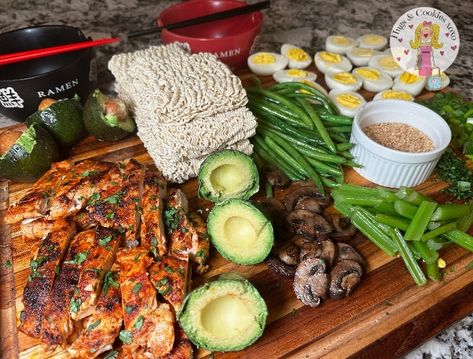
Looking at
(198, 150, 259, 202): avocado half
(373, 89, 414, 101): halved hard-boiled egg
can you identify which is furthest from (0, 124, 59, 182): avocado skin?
(373, 89, 414, 101): halved hard-boiled egg

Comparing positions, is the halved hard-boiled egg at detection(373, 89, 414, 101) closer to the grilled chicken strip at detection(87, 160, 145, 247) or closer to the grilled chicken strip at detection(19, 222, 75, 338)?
the grilled chicken strip at detection(87, 160, 145, 247)

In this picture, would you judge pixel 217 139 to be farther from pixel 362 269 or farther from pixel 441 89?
pixel 441 89

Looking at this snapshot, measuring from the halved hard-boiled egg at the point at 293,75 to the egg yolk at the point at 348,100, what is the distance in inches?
14.2

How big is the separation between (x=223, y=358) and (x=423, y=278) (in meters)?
1.09

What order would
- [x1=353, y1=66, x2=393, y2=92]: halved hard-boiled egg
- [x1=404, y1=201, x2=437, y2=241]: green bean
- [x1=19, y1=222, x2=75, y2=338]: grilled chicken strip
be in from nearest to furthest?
1. [x1=19, y1=222, x2=75, y2=338]: grilled chicken strip
2. [x1=404, y1=201, x2=437, y2=241]: green bean
3. [x1=353, y1=66, x2=393, y2=92]: halved hard-boiled egg

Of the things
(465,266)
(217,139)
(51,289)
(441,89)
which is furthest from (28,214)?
(441,89)

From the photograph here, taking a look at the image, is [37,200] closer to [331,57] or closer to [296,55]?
[296,55]

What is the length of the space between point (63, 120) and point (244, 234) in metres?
1.44

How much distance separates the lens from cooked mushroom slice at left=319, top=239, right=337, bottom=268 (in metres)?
2.21

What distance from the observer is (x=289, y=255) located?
2.24 metres

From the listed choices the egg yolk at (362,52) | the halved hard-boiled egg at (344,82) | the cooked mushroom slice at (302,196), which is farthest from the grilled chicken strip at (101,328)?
the egg yolk at (362,52)

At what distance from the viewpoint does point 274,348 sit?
6.39 feet

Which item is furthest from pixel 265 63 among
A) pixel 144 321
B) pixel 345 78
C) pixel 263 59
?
pixel 144 321

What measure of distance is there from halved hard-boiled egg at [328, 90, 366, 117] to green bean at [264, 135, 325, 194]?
57cm
